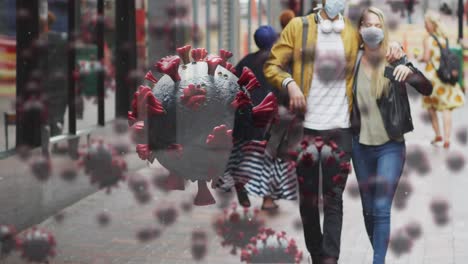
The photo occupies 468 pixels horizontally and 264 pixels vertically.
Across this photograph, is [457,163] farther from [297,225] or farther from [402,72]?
[402,72]

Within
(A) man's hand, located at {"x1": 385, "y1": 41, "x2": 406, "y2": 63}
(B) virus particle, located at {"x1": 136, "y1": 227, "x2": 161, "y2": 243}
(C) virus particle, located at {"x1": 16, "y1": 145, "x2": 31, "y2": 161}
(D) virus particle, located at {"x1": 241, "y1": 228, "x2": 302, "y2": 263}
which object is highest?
(A) man's hand, located at {"x1": 385, "y1": 41, "x2": 406, "y2": 63}

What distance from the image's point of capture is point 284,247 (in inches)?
200

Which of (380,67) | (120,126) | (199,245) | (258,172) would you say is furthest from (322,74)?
(120,126)

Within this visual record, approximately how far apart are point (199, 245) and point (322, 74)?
2547 mm

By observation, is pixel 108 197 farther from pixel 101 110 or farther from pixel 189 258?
pixel 189 258

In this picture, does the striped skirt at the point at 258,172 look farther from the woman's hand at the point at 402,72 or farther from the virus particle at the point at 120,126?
the virus particle at the point at 120,126

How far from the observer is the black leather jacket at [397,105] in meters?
4.75

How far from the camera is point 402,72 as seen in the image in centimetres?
461

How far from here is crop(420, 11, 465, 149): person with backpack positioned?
9.55m

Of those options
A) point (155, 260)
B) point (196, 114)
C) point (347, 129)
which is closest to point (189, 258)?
point (155, 260)

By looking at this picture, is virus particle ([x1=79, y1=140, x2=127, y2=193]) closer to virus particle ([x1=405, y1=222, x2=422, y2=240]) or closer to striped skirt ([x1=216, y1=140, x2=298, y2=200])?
striped skirt ([x1=216, y1=140, x2=298, y2=200])

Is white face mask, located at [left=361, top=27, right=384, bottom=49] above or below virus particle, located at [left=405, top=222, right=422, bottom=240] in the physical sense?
above

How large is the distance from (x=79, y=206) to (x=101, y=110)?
3.23ft

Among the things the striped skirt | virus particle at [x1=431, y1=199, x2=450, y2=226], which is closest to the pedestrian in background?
the striped skirt
